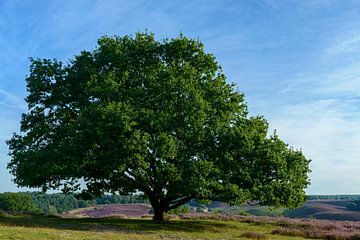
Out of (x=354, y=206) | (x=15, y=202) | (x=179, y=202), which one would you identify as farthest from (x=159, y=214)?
(x=15, y=202)

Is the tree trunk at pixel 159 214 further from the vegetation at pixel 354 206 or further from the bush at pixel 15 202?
the bush at pixel 15 202

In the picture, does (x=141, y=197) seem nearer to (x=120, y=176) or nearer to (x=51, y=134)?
(x=120, y=176)

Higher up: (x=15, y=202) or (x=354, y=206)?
(x=15, y=202)

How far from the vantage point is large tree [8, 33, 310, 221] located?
114 ft

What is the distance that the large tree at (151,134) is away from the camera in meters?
34.8

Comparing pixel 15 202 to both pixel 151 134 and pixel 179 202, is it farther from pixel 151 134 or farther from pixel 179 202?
pixel 151 134

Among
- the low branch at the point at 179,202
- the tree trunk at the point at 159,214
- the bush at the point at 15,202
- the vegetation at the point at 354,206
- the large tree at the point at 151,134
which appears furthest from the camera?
the bush at the point at 15,202

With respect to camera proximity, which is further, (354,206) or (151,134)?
(354,206)

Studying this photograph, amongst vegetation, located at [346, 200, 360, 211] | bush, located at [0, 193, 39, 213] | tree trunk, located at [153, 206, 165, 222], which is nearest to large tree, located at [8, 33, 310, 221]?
tree trunk, located at [153, 206, 165, 222]

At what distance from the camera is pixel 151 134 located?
3656 centimetres

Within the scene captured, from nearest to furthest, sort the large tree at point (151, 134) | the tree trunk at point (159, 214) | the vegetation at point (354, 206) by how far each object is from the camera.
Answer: the large tree at point (151, 134) → the tree trunk at point (159, 214) → the vegetation at point (354, 206)

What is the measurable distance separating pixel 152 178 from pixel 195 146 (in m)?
5.25

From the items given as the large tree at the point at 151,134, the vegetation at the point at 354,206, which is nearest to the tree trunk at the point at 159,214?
the large tree at the point at 151,134

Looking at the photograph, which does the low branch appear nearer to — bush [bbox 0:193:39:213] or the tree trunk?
the tree trunk
